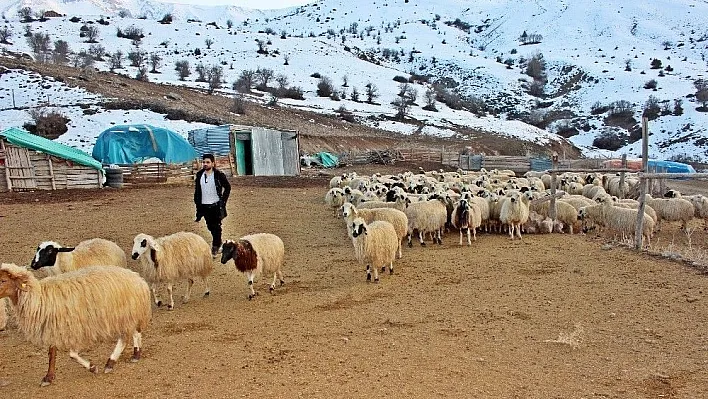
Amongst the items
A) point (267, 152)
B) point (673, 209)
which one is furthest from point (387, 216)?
point (267, 152)

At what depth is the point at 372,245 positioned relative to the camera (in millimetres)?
9961

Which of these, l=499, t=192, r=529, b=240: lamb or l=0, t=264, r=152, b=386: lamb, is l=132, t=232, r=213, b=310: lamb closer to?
l=0, t=264, r=152, b=386: lamb

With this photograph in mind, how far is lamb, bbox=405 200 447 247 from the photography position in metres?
13.4

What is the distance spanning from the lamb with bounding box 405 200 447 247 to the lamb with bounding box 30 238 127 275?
6718mm

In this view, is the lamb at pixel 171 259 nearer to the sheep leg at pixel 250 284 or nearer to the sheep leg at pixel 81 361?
the sheep leg at pixel 250 284

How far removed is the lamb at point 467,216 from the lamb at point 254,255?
17.6 feet

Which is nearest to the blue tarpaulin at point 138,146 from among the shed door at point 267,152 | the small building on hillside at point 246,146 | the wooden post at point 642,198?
the small building on hillside at point 246,146

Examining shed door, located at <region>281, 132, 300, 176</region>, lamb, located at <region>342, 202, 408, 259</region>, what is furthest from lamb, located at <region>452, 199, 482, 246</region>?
shed door, located at <region>281, 132, 300, 176</region>

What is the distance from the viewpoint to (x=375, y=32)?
147500 millimetres

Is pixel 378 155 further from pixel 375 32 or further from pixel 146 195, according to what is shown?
pixel 375 32

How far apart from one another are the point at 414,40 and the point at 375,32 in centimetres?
1461

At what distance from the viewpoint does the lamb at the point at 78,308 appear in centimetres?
580

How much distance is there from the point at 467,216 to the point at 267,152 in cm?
2109

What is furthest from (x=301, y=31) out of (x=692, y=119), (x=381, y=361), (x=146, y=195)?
(x=381, y=361)
